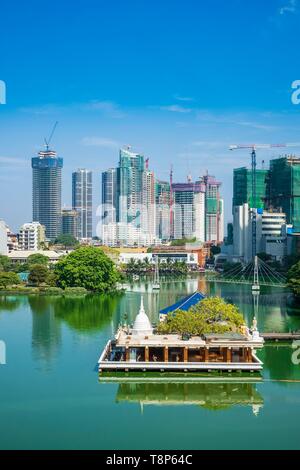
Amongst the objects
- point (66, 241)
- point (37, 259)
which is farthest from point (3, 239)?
point (66, 241)

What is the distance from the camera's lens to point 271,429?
33.8 feet

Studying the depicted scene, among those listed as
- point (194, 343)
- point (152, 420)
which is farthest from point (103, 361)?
point (152, 420)

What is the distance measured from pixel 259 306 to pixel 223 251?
28901mm

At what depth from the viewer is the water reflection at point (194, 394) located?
11.8m

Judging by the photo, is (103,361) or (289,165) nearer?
(103,361)

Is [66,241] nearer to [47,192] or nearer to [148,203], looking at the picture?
[148,203]

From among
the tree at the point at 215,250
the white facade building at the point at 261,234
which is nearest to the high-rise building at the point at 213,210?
the tree at the point at 215,250

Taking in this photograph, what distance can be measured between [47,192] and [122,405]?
7141 cm

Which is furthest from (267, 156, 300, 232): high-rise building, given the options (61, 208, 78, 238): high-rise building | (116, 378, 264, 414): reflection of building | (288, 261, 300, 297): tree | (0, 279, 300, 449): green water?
(116, 378, 264, 414): reflection of building

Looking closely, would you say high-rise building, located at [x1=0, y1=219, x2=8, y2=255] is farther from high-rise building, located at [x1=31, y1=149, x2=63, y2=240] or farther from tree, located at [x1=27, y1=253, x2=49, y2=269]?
high-rise building, located at [x1=31, y1=149, x2=63, y2=240]

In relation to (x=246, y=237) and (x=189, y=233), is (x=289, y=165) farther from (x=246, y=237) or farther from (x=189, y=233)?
(x=189, y=233)

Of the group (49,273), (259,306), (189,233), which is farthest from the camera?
(189,233)

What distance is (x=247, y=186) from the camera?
5775cm

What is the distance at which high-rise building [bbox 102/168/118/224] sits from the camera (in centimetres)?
7538
